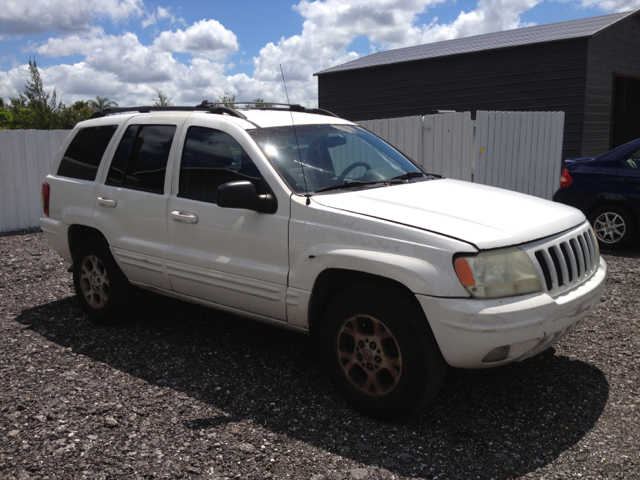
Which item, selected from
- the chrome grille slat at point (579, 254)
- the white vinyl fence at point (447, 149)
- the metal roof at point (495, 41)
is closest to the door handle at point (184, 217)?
the chrome grille slat at point (579, 254)

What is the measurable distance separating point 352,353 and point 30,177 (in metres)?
9.16

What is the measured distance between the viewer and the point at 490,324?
3010 millimetres

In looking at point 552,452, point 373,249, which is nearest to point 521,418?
point 552,452

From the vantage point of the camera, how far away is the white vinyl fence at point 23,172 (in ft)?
34.0

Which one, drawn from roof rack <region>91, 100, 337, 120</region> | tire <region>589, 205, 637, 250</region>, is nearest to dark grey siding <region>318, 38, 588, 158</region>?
tire <region>589, 205, 637, 250</region>

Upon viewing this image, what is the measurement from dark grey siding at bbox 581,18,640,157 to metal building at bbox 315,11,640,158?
3 centimetres

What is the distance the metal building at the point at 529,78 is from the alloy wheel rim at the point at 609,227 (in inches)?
308

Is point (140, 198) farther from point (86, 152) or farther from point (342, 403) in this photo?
point (342, 403)

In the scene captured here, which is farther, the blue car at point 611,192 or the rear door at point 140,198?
the blue car at point 611,192

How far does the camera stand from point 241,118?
14.1 ft

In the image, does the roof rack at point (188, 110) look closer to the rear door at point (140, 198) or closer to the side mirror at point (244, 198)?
the rear door at point (140, 198)

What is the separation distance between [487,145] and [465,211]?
8.03 meters

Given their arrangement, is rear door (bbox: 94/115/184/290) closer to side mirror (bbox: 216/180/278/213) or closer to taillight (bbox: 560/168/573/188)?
side mirror (bbox: 216/180/278/213)

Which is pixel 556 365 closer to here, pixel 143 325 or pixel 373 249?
pixel 373 249
